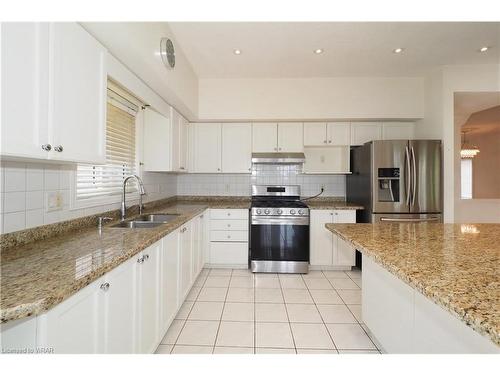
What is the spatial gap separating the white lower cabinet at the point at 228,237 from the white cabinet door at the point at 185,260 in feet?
2.54

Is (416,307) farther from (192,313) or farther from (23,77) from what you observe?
(23,77)

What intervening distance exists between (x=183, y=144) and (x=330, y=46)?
6.62 feet

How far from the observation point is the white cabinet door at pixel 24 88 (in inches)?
37.1

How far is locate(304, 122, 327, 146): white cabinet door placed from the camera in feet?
11.6

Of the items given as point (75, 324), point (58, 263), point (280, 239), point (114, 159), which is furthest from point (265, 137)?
point (75, 324)

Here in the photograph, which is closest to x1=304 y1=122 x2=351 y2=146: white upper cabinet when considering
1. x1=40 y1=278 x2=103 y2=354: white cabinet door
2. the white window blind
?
the white window blind

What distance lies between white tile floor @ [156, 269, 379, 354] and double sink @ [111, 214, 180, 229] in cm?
81

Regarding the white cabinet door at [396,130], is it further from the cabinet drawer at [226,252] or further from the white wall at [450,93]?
the cabinet drawer at [226,252]

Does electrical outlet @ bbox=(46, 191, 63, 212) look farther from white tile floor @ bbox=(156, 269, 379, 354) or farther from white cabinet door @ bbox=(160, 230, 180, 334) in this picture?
white tile floor @ bbox=(156, 269, 379, 354)

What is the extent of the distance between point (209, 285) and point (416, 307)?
2.08 meters

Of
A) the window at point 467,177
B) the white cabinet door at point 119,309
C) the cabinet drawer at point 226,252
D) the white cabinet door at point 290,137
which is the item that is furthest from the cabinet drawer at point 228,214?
the window at point 467,177

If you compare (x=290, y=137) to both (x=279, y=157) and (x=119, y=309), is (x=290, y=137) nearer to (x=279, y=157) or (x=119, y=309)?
(x=279, y=157)
